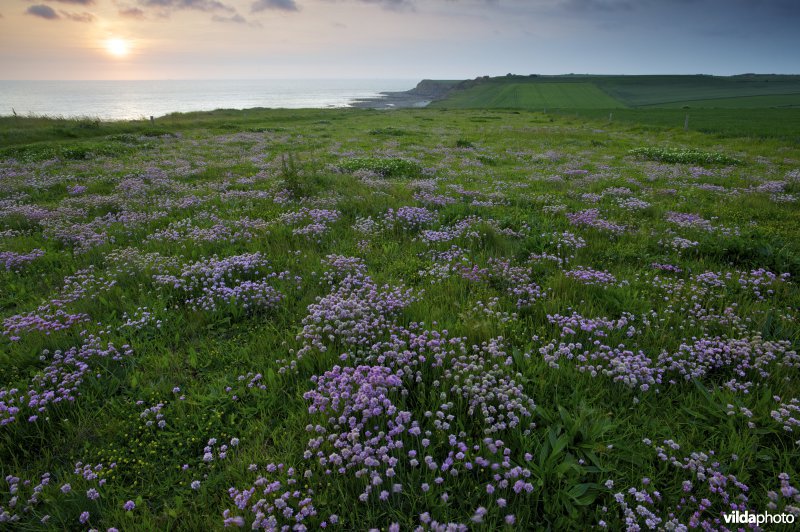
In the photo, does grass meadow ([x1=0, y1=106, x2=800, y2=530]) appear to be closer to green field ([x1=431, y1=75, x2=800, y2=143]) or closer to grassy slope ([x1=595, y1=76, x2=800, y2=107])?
green field ([x1=431, y1=75, x2=800, y2=143])

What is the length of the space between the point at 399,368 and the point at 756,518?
3.29 m

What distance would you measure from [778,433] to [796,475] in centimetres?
55

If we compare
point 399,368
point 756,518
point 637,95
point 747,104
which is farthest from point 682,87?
point 399,368

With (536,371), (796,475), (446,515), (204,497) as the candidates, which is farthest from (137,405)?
(796,475)

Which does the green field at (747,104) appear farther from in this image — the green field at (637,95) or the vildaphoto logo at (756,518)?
the vildaphoto logo at (756,518)

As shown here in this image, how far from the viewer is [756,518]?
297 cm

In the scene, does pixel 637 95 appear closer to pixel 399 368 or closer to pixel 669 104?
pixel 669 104

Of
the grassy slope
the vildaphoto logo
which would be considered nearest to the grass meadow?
the vildaphoto logo

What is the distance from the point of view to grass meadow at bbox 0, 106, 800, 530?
127 inches

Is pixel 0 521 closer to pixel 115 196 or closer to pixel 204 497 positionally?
pixel 204 497

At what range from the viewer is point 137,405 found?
4.41 m

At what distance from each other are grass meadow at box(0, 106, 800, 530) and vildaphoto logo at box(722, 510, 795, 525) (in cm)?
6

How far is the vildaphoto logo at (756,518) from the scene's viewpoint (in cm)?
293

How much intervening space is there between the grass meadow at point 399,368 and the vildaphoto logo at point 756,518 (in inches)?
2.6
